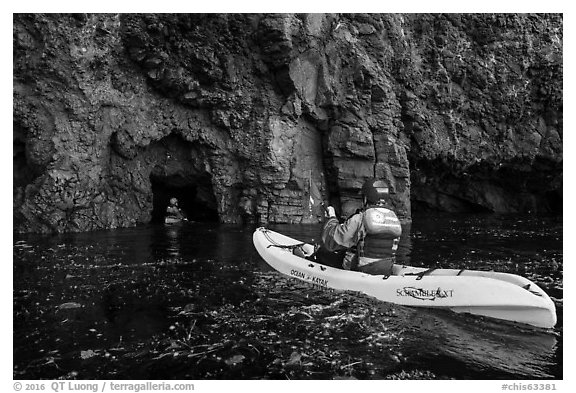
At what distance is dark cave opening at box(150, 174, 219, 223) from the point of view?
20595mm

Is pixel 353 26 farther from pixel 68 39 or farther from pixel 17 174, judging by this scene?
pixel 17 174

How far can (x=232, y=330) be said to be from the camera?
19.6 feet

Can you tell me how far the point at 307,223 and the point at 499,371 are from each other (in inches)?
600

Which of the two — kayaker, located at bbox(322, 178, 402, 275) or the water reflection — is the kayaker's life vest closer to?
kayaker, located at bbox(322, 178, 402, 275)

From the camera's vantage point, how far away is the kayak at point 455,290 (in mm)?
6270

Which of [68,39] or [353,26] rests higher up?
[353,26]

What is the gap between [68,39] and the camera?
1534cm

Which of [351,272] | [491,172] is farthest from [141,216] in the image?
[491,172]

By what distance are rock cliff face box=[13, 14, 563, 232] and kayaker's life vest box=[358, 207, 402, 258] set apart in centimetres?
1174

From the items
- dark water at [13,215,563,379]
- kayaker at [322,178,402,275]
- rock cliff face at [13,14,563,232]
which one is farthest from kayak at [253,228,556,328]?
rock cliff face at [13,14,563,232]

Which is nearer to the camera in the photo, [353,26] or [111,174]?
[111,174]

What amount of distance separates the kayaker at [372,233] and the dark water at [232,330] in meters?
0.75

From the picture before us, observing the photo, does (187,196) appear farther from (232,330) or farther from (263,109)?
(232,330)

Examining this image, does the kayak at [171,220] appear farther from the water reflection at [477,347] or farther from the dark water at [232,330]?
the water reflection at [477,347]
